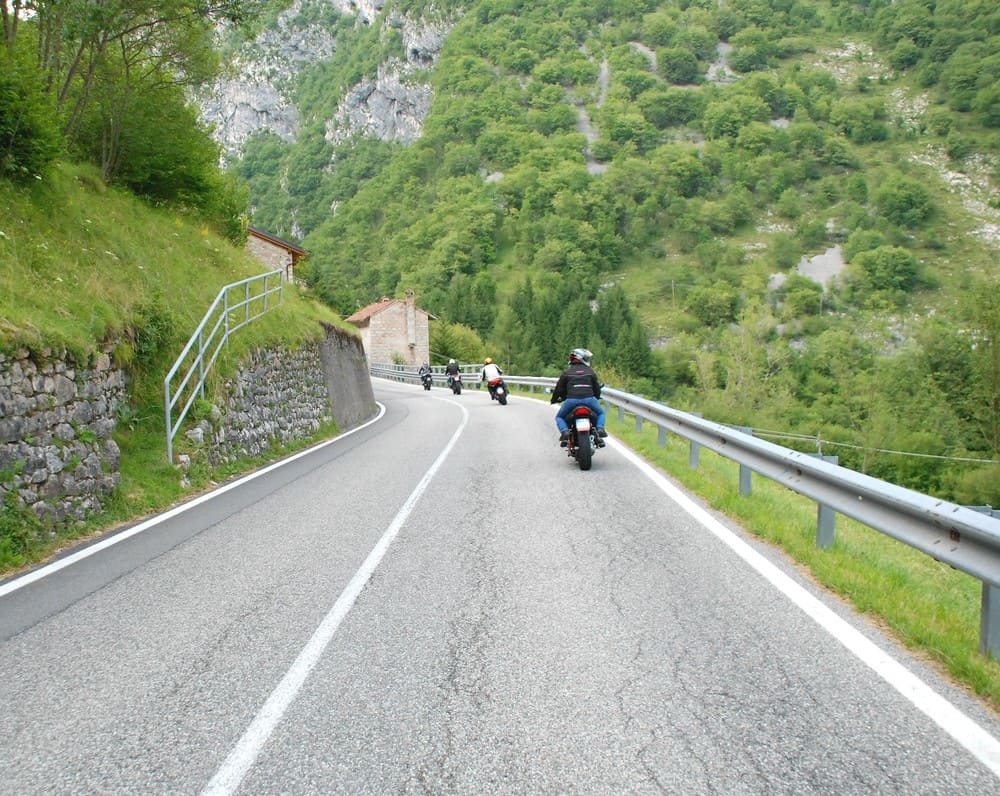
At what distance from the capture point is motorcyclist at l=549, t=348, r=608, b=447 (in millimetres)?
10914

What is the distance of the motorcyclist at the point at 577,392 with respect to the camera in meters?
10.9

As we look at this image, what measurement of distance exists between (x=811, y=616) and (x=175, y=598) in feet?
13.6

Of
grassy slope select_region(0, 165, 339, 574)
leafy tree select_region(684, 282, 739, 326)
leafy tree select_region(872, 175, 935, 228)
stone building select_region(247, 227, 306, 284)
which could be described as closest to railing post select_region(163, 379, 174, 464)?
grassy slope select_region(0, 165, 339, 574)

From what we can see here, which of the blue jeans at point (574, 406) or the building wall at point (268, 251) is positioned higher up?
the building wall at point (268, 251)

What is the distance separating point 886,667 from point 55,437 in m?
7.15

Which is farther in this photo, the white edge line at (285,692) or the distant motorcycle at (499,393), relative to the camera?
the distant motorcycle at (499,393)

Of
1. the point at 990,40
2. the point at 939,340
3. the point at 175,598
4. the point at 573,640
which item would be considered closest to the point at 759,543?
the point at 573,640

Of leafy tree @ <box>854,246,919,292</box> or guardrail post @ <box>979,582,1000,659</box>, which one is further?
leafy tree @ <box>854,246,919,292</box>

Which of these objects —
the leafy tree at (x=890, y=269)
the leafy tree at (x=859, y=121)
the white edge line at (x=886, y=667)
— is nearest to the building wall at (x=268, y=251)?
the white edge line at (x=886, y=667)

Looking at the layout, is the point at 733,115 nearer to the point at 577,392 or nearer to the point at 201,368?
the point at 577,392

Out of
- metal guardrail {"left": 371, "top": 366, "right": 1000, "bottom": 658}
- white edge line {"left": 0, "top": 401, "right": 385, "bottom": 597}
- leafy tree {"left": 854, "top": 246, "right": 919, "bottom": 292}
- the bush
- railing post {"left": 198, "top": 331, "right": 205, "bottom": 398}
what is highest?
leafy tree {"left": 854, "top": 246, "right": 919, "bottom": 292}

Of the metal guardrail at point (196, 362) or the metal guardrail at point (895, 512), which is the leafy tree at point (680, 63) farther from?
the metal guardrail at point (895, 512)

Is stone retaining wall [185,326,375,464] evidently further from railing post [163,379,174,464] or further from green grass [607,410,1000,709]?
green grass [607,410,1000,709]

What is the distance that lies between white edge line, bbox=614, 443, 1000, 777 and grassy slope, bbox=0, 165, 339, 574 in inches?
234
